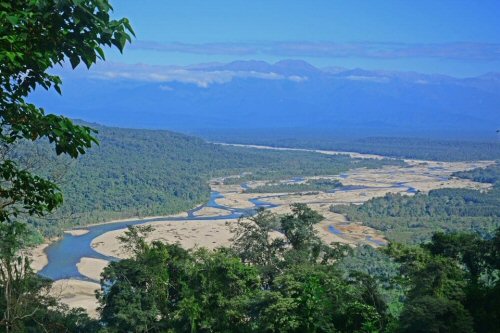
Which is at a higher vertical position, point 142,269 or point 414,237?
point 142,269

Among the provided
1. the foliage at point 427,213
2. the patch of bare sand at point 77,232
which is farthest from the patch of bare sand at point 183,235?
the foliage at point 427,213

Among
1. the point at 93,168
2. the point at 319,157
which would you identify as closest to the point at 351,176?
the point at 319,157

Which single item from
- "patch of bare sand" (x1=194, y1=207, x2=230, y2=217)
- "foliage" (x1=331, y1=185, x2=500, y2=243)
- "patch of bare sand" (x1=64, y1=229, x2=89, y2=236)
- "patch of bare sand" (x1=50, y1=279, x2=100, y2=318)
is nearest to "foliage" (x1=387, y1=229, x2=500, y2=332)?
"patch of bare sand" (x1=50, y1=279, x2=100, y2=318)

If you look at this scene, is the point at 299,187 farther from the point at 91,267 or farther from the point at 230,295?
the point at 230,295

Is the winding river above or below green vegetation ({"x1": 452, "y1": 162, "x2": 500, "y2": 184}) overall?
below

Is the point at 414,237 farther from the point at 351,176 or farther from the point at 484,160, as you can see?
the point at 484,160

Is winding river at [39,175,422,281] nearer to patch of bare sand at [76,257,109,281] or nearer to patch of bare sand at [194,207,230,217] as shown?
patch of bare sand at [76,257,109,281]
